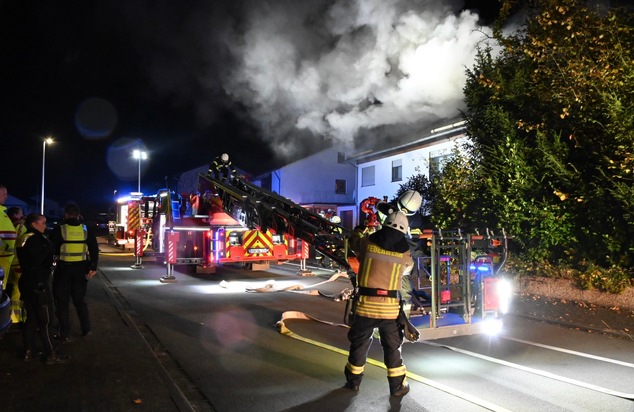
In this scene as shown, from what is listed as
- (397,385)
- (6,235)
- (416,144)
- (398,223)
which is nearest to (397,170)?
(416,144)

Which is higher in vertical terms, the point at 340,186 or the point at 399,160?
the point at 399,160

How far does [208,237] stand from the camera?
12.9 metres

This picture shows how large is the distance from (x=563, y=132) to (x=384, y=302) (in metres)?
7.62

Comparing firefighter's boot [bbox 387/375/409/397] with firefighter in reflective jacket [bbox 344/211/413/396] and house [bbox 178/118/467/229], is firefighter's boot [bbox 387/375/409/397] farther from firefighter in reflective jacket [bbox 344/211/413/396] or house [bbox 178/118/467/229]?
house [bbox 178/118/467/229]

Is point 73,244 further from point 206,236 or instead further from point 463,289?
point 206,236

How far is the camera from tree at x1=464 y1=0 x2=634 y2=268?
345 inches

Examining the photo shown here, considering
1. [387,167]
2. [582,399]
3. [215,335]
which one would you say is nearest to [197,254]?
[215,335]

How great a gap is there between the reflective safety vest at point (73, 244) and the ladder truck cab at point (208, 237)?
18.1 ft

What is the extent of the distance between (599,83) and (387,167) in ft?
48.9

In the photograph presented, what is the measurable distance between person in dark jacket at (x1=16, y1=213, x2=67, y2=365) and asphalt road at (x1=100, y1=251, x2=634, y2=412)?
1.22 m

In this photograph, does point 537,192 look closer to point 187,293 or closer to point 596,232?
point 596,232

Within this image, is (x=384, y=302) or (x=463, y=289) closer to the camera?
(x=384, y=302)

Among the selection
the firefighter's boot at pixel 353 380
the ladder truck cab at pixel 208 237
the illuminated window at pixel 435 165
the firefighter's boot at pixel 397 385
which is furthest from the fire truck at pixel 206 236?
the firefighter's boot at pixel 397 385

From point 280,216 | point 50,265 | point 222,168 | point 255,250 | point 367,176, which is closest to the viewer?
point 50,265
